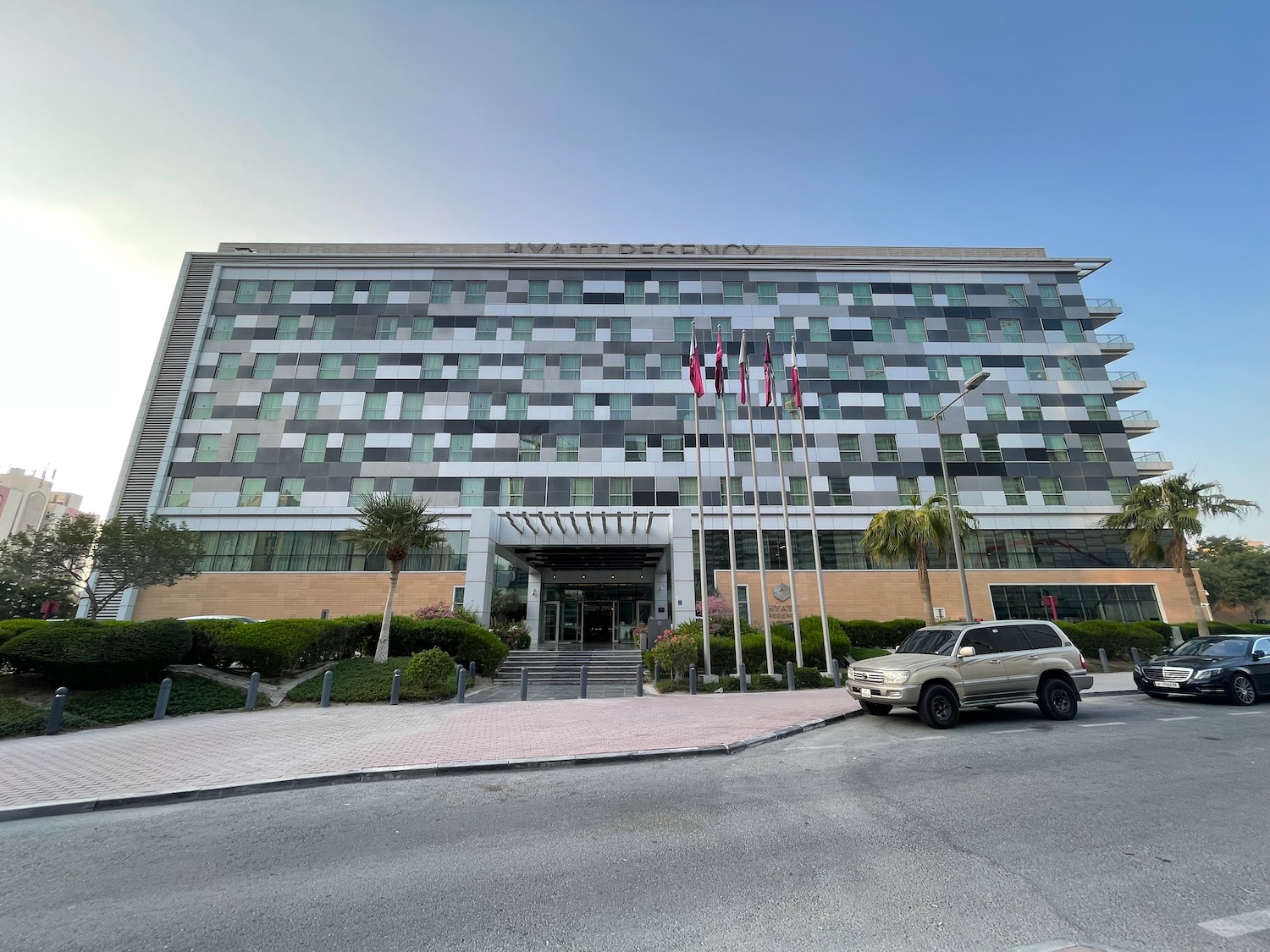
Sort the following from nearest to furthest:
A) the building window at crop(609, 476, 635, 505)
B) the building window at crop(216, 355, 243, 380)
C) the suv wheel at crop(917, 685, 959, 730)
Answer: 1. the suv wheel at crop(917, 685, 959, 730)
2. the building window at crop(609, 476, 635, 505)
3. the building window at crop(216, 355, 243, 380)

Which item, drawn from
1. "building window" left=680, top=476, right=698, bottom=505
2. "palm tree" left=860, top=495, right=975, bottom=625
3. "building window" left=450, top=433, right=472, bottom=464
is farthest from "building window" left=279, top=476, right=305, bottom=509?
"palm tree" left=860, top=495, right=975, bottom=625

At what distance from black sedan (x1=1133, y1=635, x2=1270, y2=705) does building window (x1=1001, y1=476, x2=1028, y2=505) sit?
21.0 meters

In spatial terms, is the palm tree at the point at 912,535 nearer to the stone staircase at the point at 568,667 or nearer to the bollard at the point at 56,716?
the stone staircase at the point at 568,667

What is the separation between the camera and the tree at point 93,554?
21266mm

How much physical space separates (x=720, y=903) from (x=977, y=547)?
35.2 meters

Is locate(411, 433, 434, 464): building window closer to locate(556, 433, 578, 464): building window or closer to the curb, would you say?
locate(556, 433, 578, 464): building window

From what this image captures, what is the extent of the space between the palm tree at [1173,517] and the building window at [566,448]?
30.1m

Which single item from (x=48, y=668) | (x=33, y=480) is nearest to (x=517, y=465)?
(x=48, y=668)

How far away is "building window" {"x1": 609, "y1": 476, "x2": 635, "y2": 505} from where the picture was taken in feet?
109

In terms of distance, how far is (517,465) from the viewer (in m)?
33.7

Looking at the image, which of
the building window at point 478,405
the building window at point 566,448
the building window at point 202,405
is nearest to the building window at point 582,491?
the building window at point 566,448

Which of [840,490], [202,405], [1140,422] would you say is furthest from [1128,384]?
[202,405]

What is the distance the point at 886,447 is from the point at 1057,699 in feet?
84.4

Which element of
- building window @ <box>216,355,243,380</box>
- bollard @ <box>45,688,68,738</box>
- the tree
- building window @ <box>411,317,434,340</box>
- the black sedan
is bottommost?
bollard @ <box>45,688,68,738</box>
